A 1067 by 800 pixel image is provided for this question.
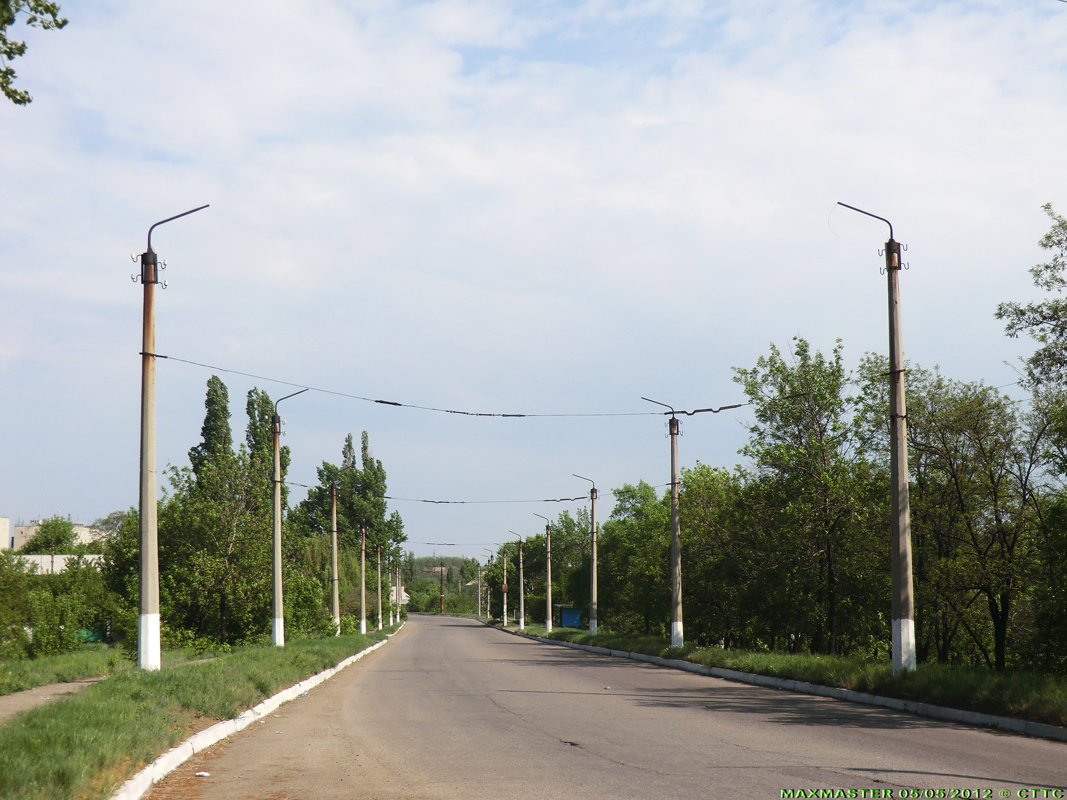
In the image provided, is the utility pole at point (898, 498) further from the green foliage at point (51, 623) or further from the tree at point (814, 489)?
the green foliage at point (51, 623)

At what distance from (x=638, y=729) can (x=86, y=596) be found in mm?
47496

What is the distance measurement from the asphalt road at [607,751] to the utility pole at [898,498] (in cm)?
207

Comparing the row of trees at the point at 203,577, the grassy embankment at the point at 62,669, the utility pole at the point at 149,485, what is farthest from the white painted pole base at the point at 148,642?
the row of trees at the point at 203,577

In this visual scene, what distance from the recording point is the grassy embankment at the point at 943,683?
14195 millimetres

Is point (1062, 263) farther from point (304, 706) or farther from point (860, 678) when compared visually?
point (304, 706)

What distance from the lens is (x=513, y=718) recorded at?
16.0 m

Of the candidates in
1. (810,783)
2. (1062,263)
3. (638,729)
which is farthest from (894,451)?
(810,783)

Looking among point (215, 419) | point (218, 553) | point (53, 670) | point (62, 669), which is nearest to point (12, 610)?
point (218, 553)

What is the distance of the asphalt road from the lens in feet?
30.3

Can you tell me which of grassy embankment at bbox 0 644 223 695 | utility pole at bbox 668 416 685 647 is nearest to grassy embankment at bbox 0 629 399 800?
grassy embankment at bbox 0 644 223 695

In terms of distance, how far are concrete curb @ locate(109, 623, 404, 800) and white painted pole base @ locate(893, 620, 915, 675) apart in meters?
11.9

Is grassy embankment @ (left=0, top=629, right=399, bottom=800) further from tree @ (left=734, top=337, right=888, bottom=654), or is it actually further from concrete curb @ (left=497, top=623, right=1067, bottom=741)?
tree @ (left=734, top=337, right=888, bottom=654)

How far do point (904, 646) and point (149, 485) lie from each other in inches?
572

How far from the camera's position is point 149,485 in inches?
680
